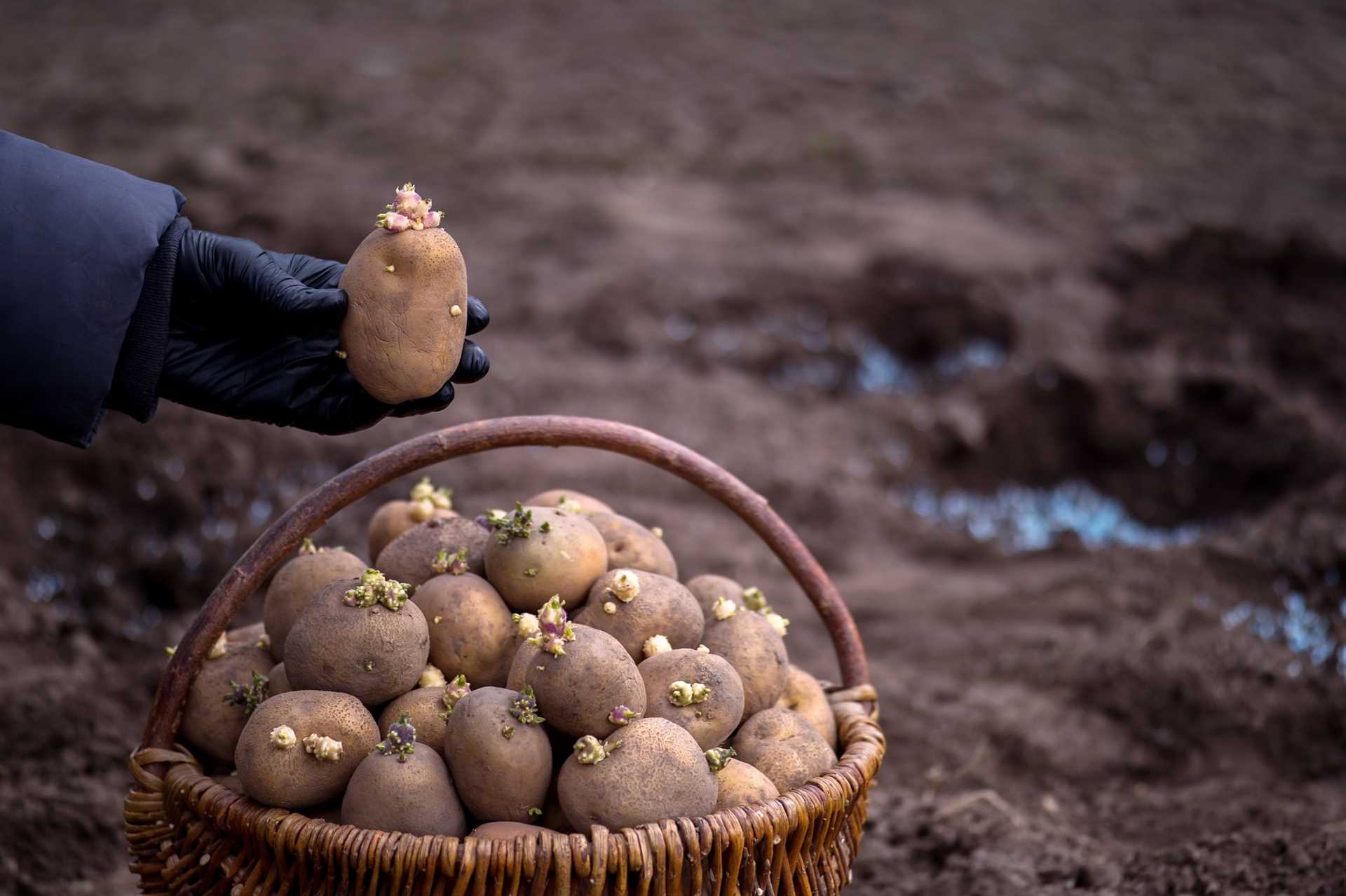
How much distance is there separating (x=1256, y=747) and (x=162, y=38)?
883 centimetres

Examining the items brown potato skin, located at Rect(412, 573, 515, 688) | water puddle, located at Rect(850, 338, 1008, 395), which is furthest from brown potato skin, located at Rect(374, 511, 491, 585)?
water puddle, located at Rect(850, 338, 1008, 395)

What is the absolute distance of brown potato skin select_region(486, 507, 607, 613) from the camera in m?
2.20

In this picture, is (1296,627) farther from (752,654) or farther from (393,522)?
(393,522)

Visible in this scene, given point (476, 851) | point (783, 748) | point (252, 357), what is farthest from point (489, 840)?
point (252, 357)

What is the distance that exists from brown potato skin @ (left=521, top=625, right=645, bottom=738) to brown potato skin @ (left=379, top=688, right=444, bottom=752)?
0.20 metres

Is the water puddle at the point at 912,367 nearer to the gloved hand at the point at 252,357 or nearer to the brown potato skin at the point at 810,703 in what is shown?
the brown potato skin at the point at 810,703

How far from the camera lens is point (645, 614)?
7.17 ft

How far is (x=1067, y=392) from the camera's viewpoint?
19.6 ft

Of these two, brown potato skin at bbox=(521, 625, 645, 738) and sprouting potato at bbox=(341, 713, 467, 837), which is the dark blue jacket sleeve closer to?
sprouting potato at bbox=(341, 713, 467, 837)

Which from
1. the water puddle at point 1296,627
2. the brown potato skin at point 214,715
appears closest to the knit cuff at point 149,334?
the brown potato skin at point 214,715

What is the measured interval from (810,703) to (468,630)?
0.78 m

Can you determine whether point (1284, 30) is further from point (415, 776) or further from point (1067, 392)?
point (415, 776)

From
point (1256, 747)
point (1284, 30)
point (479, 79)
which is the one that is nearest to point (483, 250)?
point (479, 79)

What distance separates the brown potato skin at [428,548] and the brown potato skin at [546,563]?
100 mm
